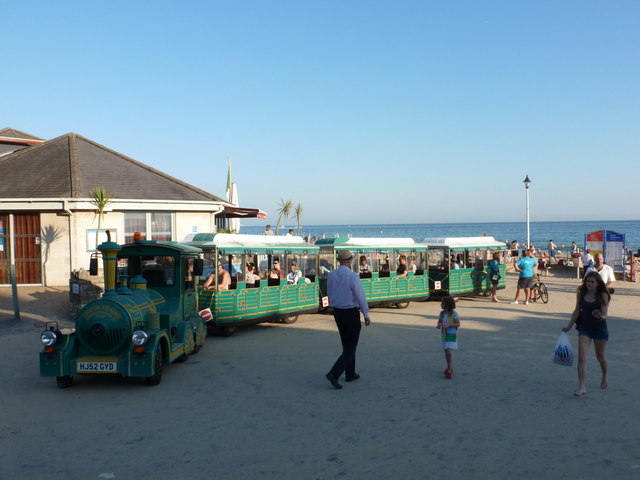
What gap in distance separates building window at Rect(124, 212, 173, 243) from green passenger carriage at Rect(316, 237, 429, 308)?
20.2ft

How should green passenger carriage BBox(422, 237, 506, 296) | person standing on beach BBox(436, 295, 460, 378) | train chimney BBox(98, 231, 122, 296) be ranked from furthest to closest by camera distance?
green passenger carriage BBox(422, 237, 506, 296) < train chimney BBox(98, 231, 122, 296) < person standing on beach BBox(436, 295, 460, 378)

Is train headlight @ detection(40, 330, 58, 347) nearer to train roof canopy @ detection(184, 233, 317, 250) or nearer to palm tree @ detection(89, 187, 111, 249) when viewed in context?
train roof canopy @ detection(184, 233, 317, 250)

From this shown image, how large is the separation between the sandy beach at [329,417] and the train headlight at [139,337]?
0.67 metres

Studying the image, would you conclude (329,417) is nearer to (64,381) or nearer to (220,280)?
(64,381)

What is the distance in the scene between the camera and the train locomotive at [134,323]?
770 cm

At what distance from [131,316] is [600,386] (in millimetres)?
6493

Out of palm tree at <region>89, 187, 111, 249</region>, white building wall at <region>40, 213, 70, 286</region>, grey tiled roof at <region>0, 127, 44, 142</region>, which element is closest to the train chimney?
palm tree at <region>89, 187, 111, 249</region>

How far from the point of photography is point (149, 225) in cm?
1903

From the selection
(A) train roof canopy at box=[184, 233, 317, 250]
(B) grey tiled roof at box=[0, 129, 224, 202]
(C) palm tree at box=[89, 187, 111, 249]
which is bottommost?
(A) train roof canopy at box=[184, 233, 317, 250]

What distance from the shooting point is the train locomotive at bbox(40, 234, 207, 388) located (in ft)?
25.3

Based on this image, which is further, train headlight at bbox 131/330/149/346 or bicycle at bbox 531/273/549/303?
bicycle at bbox 531/273/549/303

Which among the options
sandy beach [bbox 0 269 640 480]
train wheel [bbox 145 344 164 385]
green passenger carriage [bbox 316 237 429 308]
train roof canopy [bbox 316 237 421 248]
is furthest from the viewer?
train roof canopy [bbox 316 237 421 248]

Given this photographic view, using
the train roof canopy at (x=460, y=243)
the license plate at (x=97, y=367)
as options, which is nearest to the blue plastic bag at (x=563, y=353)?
the license plate at (x=97, y=367)

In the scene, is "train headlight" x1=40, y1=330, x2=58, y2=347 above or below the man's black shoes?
above
